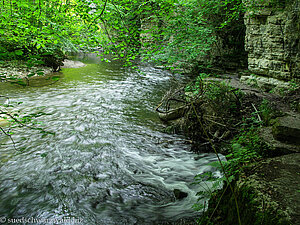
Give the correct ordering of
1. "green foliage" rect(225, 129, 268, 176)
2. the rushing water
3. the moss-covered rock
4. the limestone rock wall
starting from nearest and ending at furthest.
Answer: the moss-covered rock → "green foliage" rect(225, 129, 268, 176) → the rushing water → the limestone rock wall

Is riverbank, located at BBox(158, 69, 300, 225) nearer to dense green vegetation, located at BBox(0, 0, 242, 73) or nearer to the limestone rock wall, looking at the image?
the limestone rock wall

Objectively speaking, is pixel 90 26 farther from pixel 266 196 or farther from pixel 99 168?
pixel 266 196

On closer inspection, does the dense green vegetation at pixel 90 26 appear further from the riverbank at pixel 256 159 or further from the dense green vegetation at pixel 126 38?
the riverbank at pixel 256 159

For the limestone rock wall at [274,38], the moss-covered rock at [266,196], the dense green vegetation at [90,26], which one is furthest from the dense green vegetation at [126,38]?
the limestone rock wall at [274,38]

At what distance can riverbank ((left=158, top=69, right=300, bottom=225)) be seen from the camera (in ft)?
5.57

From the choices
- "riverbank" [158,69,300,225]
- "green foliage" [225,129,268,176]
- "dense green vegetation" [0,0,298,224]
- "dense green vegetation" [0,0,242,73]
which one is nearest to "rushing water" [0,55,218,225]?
"dense green vegetation" [0,0,298,224]

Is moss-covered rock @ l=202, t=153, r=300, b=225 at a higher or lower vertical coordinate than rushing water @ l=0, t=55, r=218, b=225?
higher

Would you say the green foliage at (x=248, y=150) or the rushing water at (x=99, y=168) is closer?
the green foliage at (x=248, y=150)

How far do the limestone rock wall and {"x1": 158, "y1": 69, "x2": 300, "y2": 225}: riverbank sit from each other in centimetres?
97

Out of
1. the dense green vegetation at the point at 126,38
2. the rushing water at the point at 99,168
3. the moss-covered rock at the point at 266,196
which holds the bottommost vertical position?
the rushing water at the point at 99,168

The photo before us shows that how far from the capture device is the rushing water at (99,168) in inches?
123

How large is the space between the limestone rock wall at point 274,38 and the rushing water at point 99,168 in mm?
4875

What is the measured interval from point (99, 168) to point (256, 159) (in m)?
3.26

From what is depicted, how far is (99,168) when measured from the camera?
168 inches
